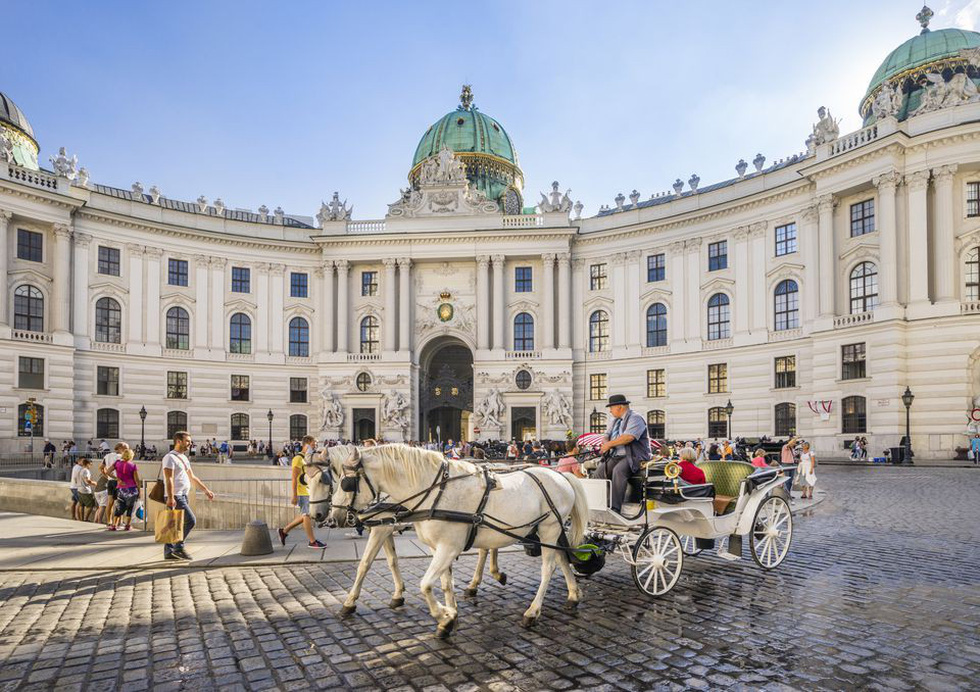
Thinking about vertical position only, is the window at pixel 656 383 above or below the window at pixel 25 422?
above

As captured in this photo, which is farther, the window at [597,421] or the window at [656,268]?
the window at [597,421]

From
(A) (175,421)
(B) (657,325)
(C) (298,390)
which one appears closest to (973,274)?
(B) (657,325)

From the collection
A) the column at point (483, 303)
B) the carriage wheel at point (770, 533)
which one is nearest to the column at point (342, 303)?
the column at point (483, 303)

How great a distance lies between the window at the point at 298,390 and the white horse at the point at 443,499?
43987 mm

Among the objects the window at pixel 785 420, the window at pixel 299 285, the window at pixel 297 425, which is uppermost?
the window at pixel 299 285

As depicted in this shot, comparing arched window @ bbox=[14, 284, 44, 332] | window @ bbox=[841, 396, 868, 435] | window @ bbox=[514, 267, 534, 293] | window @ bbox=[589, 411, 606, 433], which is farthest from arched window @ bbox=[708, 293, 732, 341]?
arched window @ bbox=[14, 284, 44, 332]

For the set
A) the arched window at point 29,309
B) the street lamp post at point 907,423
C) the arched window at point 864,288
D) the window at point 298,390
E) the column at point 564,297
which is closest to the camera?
the street lamp post at point 907,423

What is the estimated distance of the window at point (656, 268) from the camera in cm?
4572

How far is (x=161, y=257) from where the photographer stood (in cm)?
4541

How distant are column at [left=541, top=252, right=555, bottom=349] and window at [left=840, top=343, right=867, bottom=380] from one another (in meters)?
19.4

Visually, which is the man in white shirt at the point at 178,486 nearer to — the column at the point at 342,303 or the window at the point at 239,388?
the column at the point at 342,303

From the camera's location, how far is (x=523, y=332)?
161 feet

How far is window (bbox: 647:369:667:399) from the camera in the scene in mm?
44678

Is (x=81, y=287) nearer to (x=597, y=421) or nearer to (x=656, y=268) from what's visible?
(x=597, y=421)
